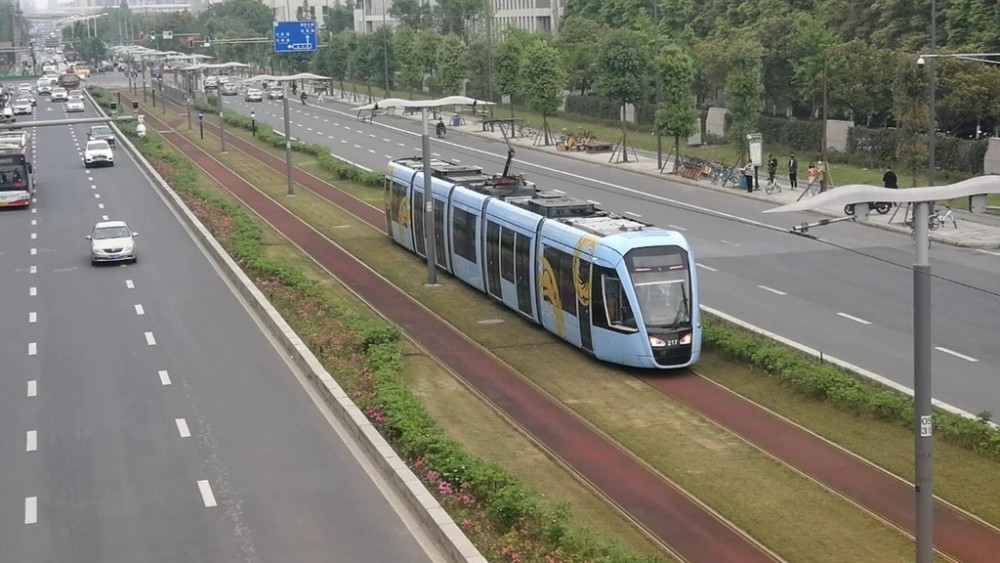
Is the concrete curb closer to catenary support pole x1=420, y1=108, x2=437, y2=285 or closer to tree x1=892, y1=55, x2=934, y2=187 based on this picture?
catenary support pole x1=420, y1=108, x2=437, y2=285

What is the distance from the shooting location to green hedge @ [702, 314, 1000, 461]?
20.9 m

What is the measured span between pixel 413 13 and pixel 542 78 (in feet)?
231

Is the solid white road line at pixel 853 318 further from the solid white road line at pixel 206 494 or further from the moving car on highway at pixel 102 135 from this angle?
the moving car on highway at pixel 102 135

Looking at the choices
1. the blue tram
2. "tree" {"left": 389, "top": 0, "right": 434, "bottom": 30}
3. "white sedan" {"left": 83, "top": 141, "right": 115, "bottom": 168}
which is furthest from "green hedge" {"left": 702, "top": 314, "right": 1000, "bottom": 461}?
"tree" {"left": 389, "top": 0, "right": 434, "bottom": 30}

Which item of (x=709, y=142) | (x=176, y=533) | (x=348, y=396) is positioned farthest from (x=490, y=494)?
(x=709, y=142)

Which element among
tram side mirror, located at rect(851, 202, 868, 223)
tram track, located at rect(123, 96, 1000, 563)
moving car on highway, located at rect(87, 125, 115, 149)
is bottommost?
tram track, located at rect(123, 96, 1000, 563)

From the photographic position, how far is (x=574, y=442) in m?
22.2

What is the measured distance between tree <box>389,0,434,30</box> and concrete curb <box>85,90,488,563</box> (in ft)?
352

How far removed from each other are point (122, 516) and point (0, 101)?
354 feet

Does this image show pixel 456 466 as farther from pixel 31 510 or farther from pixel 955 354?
pixel 955 354

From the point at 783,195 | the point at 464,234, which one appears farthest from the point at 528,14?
the point at 464,234

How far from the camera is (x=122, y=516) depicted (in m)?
→ 18.7

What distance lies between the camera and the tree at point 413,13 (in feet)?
479

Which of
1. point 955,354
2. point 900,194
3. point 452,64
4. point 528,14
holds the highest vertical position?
point 528,14
